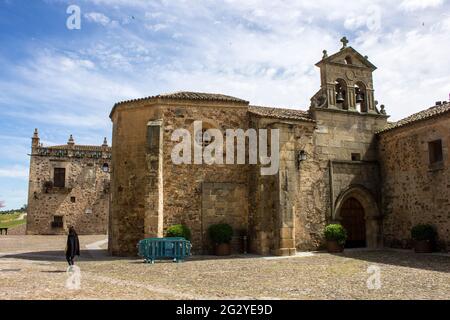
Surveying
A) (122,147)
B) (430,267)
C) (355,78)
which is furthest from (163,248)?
(355,78)

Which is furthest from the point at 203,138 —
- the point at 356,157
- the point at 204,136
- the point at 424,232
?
the point at 424,232

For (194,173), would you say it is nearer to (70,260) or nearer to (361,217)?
(70,260)

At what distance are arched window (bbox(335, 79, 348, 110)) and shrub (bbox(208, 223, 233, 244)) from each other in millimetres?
7421

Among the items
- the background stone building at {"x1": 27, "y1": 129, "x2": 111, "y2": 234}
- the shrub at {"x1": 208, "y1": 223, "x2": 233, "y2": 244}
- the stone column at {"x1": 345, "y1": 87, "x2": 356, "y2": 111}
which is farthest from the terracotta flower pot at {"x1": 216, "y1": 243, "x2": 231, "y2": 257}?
the background stone building at {"x1": 27, "y1": 129, "x2": 111, "y2": 234}

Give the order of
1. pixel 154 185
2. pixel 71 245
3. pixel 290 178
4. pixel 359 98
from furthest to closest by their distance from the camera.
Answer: pixel 359 98 < pixel 290 178 < pixel 154 185 < pixel 71 245

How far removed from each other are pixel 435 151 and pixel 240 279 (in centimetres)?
1025

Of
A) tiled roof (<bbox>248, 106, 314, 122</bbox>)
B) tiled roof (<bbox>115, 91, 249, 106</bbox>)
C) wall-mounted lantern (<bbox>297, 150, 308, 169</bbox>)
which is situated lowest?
wall-mounted lantern (<bbox>297, 150, 308, 169</bbox>)

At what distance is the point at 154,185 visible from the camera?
13.8 metres

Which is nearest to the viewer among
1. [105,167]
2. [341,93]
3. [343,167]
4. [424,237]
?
[424,237]

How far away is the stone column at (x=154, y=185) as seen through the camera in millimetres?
13594

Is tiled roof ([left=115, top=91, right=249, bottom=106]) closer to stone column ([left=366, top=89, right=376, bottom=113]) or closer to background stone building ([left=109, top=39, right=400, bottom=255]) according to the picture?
background stone building ([left=109, top=39, right=400, bottom=255])

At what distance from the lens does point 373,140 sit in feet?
57.0

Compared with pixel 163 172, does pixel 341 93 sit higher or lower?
higher

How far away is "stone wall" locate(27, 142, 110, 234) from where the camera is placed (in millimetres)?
29891
